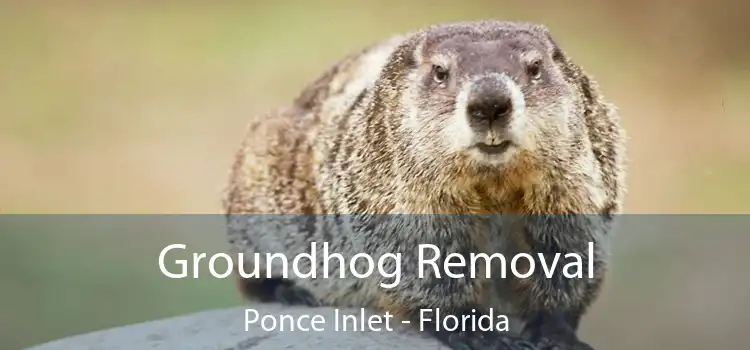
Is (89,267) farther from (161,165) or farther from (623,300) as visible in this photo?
(623,300)

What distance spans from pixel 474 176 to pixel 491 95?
0.16m

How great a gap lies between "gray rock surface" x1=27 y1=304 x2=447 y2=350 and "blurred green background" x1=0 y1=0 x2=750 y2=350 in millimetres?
62

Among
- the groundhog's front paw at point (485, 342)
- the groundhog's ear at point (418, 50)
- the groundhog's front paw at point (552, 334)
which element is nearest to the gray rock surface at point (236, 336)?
the groundhog's front paw at point (485, 342)

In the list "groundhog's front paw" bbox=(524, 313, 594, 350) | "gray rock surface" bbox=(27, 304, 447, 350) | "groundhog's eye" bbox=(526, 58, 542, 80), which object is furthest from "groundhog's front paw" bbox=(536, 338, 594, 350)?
"groundhog's eye" bbox=(526, 58, 542, 80)

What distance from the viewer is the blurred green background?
190 cm

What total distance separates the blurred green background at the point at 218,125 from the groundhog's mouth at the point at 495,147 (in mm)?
464

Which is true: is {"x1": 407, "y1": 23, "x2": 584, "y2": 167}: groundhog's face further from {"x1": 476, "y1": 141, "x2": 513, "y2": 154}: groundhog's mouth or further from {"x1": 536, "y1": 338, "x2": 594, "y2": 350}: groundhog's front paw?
{"x1": 536, "y1": 338, "x2": 594, "y2": 350}: groundhog's front paw

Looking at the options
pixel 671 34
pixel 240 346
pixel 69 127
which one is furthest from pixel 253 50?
pixel 671 34

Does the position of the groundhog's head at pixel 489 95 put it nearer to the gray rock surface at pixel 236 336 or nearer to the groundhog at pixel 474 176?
the groundhog at pixel 474 176

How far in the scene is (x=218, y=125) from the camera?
2121 mm

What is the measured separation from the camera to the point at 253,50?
2.09m

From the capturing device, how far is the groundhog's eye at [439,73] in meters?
1.54

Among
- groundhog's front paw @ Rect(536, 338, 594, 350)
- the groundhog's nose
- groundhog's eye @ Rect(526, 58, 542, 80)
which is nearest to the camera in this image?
the groundhog's nose

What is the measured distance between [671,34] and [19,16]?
1309 millimetres
